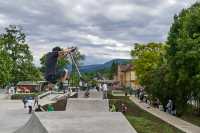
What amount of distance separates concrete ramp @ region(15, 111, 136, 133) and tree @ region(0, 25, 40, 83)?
269 ft

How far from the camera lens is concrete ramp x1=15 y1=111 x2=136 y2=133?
13805 mm

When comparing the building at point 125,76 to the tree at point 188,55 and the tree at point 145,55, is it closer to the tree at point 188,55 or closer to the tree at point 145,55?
the tree at point 145,55

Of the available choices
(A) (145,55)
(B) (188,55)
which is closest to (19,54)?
(A) (145,55)

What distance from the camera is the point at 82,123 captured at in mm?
14930

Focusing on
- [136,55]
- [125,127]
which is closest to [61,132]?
[125,127]

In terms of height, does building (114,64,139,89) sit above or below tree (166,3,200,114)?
above

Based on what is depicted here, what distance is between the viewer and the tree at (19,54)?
98.4 m

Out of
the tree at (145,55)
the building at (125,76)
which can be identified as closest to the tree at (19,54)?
the tree at (145,55)

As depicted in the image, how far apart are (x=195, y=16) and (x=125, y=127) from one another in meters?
16.7

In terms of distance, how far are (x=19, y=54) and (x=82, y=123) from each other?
8557cm

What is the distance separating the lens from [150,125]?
65.5ft

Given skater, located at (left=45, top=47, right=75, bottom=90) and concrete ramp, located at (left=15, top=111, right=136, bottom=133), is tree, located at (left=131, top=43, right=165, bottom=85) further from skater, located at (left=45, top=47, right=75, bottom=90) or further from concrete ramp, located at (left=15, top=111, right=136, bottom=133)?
concrete ramp, located at (left=15, top=111, right=136, bottom=133)

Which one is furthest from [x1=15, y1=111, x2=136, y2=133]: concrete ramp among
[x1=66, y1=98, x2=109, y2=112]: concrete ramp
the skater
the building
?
the building

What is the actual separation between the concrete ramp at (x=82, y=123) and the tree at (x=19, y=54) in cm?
8203
